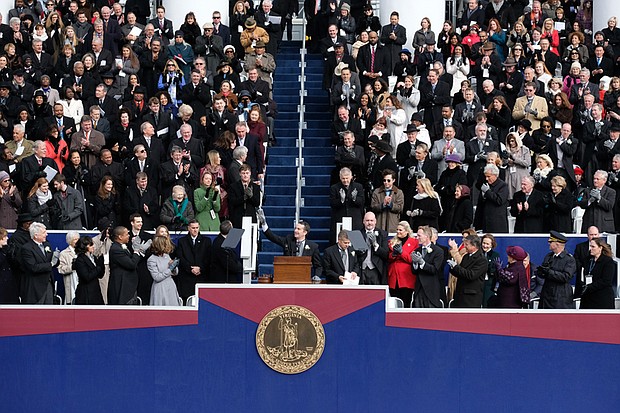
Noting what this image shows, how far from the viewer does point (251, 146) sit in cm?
2664

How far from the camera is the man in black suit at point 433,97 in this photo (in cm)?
2889

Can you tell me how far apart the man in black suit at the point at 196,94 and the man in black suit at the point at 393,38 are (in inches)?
161

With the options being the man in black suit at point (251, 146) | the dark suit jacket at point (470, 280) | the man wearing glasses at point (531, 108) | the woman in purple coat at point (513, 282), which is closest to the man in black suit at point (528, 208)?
the woman in purple coat at point (513, 282)

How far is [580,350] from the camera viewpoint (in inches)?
876

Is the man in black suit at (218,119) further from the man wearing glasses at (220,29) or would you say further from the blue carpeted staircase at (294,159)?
the man wearing glasses at (220,29)

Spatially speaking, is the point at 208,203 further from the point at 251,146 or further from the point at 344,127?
the point at 344,127

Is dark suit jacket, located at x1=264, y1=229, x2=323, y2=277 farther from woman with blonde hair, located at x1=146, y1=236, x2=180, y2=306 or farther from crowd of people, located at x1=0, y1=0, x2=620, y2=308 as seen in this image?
woman with blonde hair, located at x1=146, y1=236, x2=180, y2=306

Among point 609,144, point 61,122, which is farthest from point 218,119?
point 609,144

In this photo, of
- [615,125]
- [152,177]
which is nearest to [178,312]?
[152,177]

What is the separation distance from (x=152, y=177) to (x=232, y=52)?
5.18 meters

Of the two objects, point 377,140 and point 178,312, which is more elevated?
point 377,140

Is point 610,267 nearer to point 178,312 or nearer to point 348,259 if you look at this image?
point 348,259

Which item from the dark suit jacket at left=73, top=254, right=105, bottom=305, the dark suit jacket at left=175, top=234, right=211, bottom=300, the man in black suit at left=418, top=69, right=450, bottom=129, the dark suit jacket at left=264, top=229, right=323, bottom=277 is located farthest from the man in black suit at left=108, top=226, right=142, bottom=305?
the man in black suit at left=418, top=69, right=450, bottom=129

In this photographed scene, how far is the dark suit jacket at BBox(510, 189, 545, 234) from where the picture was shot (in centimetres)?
2509
